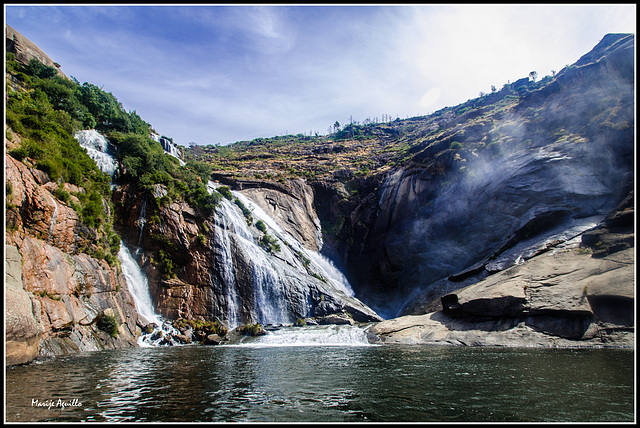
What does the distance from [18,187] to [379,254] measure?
145ft

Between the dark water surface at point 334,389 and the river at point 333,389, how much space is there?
0.03m

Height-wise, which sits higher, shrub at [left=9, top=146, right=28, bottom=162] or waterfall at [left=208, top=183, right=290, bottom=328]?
shrub at [left=9, top=146, right=28, bottom=162]

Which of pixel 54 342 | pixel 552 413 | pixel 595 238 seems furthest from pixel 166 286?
pixel 595 238

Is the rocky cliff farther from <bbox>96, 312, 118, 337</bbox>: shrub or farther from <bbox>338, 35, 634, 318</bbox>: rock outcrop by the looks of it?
<bbox>338, 35, 634, 318</bbox>: rock outcrop

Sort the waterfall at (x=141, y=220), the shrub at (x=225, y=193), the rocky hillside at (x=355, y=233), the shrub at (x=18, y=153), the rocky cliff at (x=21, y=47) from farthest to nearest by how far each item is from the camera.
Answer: the shrub at (x=225, y=193) → the rocky cliff at (x=21, y=47) → the waterfall at (x=141, y=220) → the shrub at (x=18, y=153) → the rocky hillside at (x=355, y=233)

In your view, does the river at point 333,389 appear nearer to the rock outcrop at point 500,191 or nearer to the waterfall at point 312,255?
the rock outcrop at point 500,191

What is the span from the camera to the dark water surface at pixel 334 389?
7.42 m

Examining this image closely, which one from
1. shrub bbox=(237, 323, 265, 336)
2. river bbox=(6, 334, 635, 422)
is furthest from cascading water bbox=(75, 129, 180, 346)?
river bbox=(6, 334, 635, 422)

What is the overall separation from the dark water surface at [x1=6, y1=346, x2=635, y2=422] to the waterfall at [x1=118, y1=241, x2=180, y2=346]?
9302 millimetres

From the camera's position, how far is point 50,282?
17.5 m

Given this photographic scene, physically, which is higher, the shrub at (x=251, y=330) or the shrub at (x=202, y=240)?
the shrub at (x=202, y=240)

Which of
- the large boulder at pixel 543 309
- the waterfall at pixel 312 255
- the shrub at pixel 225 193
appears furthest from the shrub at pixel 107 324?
the shrub at pixel 225 193

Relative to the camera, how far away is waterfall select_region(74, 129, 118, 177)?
3234 centimetres

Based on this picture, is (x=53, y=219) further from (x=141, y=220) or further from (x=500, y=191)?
(x=500, y=191)
